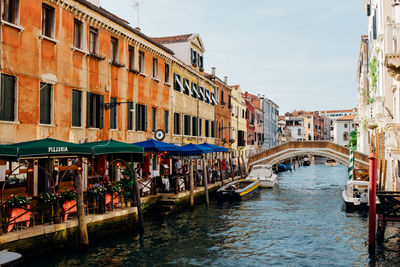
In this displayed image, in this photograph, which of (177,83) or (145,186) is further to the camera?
(177,83)

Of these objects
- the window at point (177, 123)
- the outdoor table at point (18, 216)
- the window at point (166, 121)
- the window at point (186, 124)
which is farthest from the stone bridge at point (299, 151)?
the outdoor table at point (18, 216)

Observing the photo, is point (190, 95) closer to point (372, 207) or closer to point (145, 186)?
point (145, 186)

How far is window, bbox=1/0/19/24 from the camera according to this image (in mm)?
11844

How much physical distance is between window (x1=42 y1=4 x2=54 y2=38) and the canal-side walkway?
20.5 ft

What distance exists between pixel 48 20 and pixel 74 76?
207 cm

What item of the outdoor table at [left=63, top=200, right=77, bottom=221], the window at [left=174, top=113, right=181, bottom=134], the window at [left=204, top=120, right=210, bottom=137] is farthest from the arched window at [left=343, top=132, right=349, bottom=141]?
the outdoor table at [left=63, top=200, right=77, bottom=221]

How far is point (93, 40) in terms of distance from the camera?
52.5ft

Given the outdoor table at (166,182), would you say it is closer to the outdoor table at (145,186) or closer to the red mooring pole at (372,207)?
the outdoor table at (145,186)

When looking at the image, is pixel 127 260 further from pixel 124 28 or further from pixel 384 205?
pixel 124 28

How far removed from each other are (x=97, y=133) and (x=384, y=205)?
10.4 metres

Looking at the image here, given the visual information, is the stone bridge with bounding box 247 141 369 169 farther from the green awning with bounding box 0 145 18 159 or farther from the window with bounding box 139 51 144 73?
the green awning with bounding box 0 145 18 159

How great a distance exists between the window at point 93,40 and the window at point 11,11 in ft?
12.4

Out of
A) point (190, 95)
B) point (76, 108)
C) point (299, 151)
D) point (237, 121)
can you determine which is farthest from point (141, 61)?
point (299, 151)

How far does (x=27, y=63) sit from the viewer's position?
1251cm
